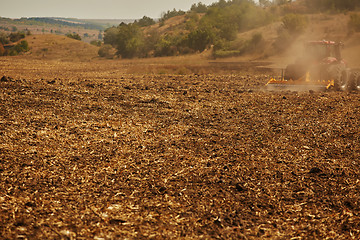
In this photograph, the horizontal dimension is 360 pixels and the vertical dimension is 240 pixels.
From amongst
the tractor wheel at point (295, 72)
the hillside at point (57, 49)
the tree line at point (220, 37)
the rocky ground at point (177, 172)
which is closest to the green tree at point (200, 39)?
the tree line at point (220, 37)

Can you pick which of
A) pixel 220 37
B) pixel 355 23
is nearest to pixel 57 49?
pixel 220 37

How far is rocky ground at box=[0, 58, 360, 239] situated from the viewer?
4664 millimetres

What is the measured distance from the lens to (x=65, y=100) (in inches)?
498

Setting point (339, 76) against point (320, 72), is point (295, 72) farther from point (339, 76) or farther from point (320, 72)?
point (339, 76)

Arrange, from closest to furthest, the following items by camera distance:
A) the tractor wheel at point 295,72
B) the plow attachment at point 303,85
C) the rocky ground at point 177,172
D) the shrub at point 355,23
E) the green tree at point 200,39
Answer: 1. the rocky ground at point 177,172
2. the plow attachment at point 303,85
3. the tractor wheel at point 295,72
4. the shrub at point 355,23
5. the green tree at point 200,39

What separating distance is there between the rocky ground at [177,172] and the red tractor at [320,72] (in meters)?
3.31

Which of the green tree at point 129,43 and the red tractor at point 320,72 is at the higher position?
the green tree at point 129,43

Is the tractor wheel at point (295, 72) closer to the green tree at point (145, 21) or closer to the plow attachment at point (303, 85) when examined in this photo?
the plow attachment at point (303, 85)

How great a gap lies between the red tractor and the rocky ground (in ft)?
10.9

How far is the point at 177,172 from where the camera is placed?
21.2 feet

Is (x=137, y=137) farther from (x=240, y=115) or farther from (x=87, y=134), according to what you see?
(x=240, y=115)

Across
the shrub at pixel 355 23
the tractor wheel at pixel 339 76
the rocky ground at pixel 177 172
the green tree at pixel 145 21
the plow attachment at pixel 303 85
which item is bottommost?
the rocky ground at pixel 177 172

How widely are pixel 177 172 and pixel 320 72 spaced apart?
1243 centimetres

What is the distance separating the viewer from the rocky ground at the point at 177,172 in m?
4.66
